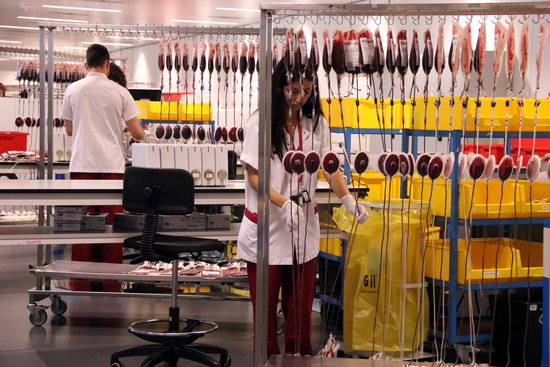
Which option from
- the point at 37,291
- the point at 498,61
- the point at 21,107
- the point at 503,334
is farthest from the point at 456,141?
the point at 21,107

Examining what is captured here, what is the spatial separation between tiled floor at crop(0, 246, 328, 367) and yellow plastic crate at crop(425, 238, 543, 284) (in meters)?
0.97

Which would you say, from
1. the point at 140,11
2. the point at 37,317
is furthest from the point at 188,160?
the point at 140,11

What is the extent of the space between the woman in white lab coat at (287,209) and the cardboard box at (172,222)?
119cm

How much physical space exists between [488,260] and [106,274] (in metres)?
2.26

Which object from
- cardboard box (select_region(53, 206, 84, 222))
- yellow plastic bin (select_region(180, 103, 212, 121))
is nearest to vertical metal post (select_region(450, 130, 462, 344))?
cardboard box (select_region(53, 206, 84, 222))

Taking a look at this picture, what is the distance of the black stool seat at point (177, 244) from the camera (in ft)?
13.7

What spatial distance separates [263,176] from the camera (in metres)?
2.98

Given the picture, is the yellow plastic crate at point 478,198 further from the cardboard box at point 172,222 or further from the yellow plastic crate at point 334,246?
the cardboard box at point 172,222

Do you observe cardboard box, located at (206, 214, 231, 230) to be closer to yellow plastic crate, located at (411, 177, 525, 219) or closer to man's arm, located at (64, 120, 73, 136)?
yellow plastic crate, located at (411, 177, 525, 219)

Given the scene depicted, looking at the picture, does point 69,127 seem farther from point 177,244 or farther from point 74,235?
point 177,244

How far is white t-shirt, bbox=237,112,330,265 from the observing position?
3.57 metres

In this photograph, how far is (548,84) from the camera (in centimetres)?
925

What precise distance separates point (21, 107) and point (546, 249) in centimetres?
860

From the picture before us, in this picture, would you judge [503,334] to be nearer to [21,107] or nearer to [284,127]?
[284,127]
